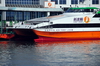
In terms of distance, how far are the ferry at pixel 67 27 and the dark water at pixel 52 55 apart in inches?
231

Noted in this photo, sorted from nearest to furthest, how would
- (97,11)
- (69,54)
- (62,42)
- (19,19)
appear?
(69,54) → (62,42) → (97,11) → (19,19)

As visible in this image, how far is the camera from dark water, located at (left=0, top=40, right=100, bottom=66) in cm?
3847

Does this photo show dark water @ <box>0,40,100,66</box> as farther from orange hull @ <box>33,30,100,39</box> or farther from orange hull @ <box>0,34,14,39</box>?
orange hull @ <box>0,34,14,39</box>

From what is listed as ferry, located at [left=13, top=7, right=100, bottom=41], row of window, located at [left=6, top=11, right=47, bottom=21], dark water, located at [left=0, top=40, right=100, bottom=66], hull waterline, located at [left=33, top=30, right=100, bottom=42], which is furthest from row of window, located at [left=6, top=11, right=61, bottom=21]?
dark water, located at [left=0, top=40, right=100, bottom=66]

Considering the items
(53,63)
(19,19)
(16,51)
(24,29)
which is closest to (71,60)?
(53,63)

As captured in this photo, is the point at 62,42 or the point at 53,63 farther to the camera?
the point at 62,42

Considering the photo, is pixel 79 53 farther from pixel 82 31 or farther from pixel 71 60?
pixel 82 31

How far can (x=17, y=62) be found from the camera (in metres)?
39.0

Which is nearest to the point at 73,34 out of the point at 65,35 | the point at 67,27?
the point at 65,35

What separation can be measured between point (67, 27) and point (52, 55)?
52.4ft

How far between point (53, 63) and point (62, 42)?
60.1 feet

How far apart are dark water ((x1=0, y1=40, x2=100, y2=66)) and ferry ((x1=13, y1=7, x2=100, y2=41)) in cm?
587

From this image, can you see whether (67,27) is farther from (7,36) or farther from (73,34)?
(7,36)

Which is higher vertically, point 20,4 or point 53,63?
point 20,4
